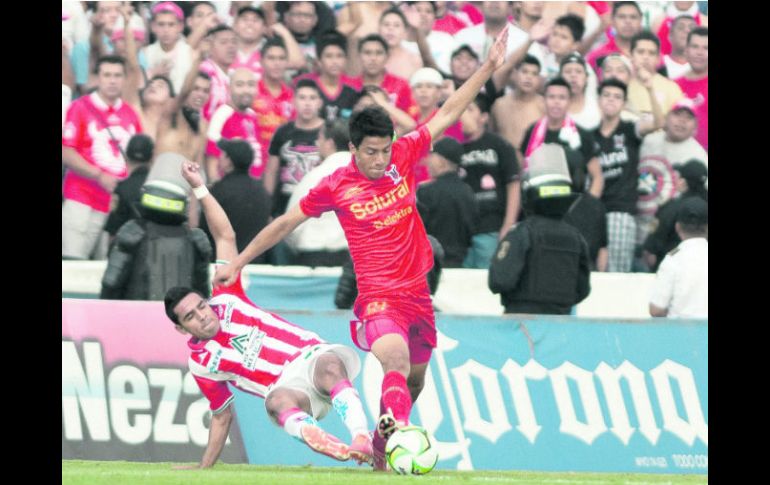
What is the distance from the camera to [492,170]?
14.1 m

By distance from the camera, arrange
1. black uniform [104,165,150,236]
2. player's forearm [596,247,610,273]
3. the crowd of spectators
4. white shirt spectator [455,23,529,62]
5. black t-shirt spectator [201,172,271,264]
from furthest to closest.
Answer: white shirt spectator [455,23,529,62]
player's forearm [596,247,610,273]
the crowd of spectators
black uniform [104,165,150,236]
black t-shirt spectator [201,172,271,264]

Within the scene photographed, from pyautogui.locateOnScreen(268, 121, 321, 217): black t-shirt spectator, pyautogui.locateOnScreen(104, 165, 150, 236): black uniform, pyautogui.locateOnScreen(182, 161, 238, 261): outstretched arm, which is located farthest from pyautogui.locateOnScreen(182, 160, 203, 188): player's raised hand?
pyautogui.locateOnScreen(268, 121, 321, 217): black t-shirt spectator

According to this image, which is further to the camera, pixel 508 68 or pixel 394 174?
pixel 508 68

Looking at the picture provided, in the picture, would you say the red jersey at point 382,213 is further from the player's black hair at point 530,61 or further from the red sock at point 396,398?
the player's black hair at point 530,61

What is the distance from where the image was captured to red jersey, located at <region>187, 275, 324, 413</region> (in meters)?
10.5

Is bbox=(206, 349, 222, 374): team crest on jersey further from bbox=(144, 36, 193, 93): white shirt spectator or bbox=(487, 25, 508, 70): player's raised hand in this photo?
bbox=(144, 36, 193, 93): white shirt spectator

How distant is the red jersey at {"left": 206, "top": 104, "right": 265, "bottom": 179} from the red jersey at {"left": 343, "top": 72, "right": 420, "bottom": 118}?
3.35ft

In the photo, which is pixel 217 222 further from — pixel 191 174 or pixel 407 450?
pixel 407 450

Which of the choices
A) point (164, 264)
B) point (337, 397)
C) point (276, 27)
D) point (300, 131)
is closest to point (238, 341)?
point (337, 397)

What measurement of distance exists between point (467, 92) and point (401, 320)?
1504mm

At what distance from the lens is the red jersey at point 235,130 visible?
14.7m

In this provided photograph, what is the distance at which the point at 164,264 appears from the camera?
39.8ft

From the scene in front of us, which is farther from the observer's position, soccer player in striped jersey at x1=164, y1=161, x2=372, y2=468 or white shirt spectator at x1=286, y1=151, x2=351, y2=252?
white shirt spectator at x1=286, y1=151, x2=351, y2=252

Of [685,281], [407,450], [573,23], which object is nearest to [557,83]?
[573,23]
